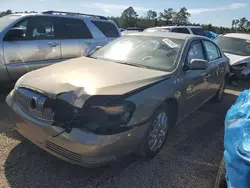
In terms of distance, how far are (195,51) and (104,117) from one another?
2.30 meters

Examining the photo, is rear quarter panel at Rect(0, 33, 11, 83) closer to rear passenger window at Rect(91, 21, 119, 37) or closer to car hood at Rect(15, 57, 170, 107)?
car hood at Rect(15, 57, 170, 107)

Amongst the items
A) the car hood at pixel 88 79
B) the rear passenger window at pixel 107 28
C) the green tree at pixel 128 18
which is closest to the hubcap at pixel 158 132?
the car hood at pixel 88 79

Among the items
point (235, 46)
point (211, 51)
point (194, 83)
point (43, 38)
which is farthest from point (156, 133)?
point (235, 46)

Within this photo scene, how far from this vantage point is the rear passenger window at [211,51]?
460 centimetres

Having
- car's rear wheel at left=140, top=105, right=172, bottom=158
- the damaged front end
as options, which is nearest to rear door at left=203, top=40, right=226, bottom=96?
car's rear wheel at left=140, top=105, right=172, bottom=158

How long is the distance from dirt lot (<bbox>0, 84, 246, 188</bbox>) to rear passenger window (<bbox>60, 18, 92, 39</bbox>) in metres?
3.04

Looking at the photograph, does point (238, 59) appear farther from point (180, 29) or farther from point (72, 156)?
point (72, 156)

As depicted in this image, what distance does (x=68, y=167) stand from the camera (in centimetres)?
282

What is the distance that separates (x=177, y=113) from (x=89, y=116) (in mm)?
1538

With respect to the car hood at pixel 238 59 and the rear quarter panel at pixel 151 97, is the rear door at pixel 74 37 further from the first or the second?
the car hood at pixel 238 59

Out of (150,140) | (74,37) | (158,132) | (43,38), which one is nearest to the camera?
(150,140)

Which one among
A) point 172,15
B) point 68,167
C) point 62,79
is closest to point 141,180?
point 68,167

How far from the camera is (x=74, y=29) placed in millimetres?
6281

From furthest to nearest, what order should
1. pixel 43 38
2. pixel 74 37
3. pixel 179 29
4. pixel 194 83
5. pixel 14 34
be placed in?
pixel 179 29 < pixel 74 37 < pixel 43 38 < pixel 14 34 < pixel 194 83
